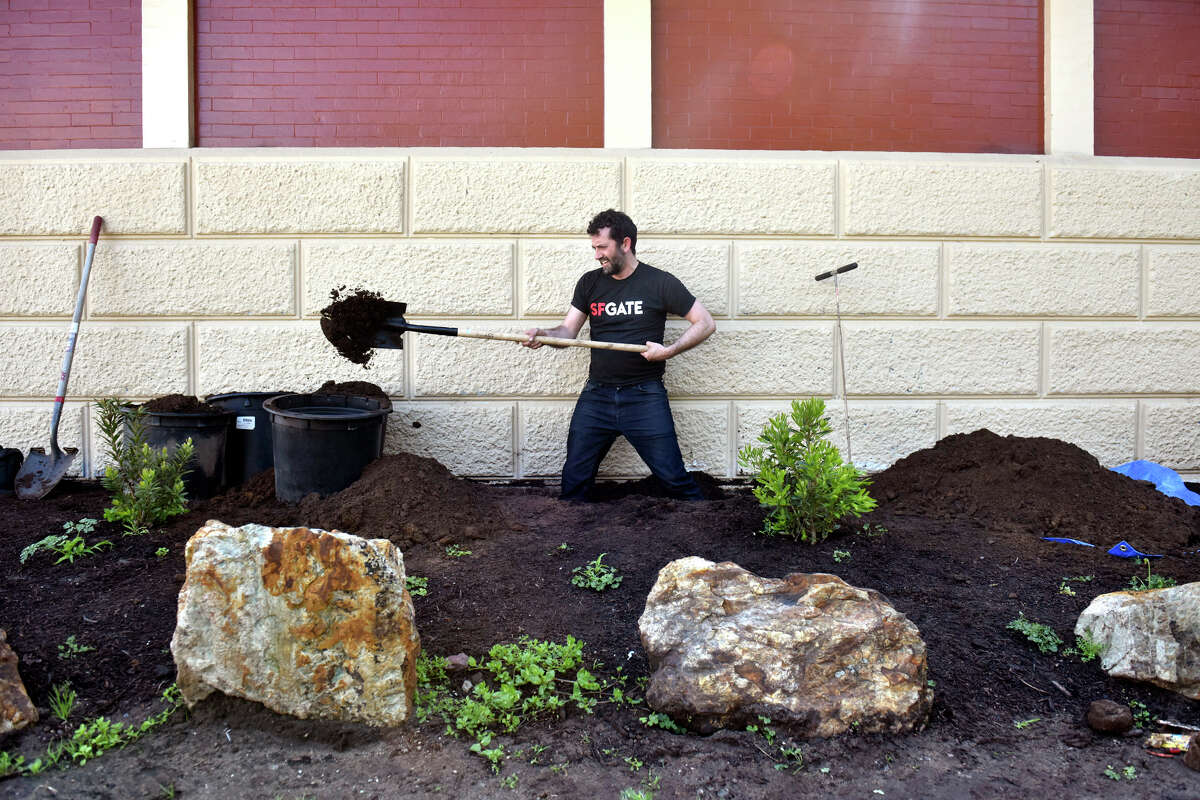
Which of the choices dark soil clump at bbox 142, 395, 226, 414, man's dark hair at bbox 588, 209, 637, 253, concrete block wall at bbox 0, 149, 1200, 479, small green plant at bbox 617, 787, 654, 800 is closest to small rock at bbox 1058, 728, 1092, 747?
small green plant at bbox 617, 787, 654, 800

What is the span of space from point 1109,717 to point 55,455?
19.5ft

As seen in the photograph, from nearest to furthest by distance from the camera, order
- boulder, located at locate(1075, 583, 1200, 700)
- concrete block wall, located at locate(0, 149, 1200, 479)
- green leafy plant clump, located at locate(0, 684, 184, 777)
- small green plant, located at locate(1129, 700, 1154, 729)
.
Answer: green leafy plant clump, located at locate(0, 684, 184, 777), small green plant, located at locate(1129, 700, 1154, 729), boulder, located at locate(1075, 583, 1200, 700), concrete block wall, located at locate(0, 149, 1200, 479)

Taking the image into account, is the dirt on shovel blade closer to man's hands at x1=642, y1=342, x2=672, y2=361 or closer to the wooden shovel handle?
the wooden shovel handle

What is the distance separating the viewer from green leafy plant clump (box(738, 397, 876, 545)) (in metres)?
3.84

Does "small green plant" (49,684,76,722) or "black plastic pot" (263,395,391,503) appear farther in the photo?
"black plastic pot" (263,395,391,503)

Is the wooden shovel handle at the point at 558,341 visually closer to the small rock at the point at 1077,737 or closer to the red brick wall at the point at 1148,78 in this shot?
the small rock at the point at 1077,737

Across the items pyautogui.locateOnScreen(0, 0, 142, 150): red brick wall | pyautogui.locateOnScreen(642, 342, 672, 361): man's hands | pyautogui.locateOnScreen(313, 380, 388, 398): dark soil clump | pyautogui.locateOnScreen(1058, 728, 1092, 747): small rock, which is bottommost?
pyautogui.locateOnScreen(1058, 728, 1092, 747): small rock

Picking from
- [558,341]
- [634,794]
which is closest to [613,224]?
[558,341]

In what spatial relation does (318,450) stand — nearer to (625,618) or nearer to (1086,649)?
(625,618)

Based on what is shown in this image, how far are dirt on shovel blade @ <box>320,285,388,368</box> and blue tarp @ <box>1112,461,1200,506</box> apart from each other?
15.7 feet

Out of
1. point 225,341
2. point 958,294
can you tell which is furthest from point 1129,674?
point 225,341

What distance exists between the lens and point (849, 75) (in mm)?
6074

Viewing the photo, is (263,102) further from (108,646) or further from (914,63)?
(914,63)

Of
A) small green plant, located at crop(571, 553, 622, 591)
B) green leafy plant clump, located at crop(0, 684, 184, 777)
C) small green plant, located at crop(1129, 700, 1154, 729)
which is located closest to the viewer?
green leafy plant clump, located at crop(0, 684, 184, 777)
